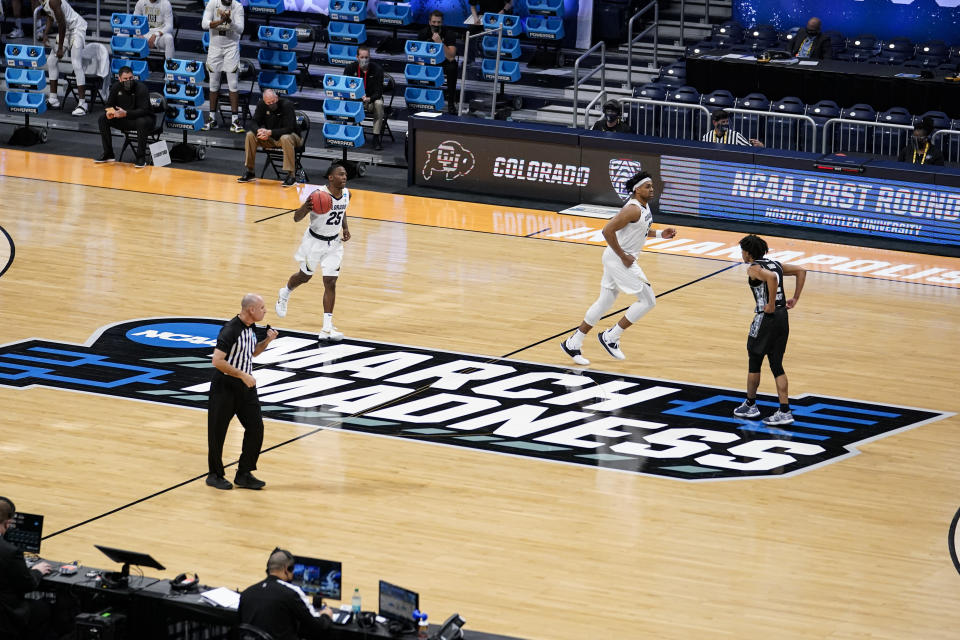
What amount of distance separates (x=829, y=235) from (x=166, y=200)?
9311 millimetres

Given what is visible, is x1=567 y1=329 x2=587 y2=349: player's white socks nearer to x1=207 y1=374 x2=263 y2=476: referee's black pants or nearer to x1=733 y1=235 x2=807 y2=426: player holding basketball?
x1=733 y1=235 x2=807 y2=426: player holding basketball

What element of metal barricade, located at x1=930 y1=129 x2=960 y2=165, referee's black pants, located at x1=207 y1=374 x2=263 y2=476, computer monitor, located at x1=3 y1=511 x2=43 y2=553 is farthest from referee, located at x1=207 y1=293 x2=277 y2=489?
metal barricade, located at x1=930 y1=129 x2=960 y2=165

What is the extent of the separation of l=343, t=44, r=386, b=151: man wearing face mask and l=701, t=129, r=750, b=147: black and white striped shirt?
5.41 m

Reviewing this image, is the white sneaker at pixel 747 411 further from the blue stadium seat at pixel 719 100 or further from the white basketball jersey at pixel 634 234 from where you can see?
the blue stadium seat at pixel 719 100

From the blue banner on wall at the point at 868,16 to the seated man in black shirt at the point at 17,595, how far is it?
21.1 m

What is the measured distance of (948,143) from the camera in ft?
74.3

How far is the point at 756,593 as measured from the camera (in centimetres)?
A: 1085

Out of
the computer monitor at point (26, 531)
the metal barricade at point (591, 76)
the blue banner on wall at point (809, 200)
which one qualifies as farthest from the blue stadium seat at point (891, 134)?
the computer monitor at point (26, 531)

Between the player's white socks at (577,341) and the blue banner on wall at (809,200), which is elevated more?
the blue banner on wall at (809,200)

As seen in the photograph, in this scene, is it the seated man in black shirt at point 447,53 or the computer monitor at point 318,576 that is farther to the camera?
the seated man in black shirt at point 447,53

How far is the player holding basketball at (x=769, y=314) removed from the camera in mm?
13812

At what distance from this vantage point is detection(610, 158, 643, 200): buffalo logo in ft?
73.4

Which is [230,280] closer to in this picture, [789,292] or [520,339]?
[520,339]

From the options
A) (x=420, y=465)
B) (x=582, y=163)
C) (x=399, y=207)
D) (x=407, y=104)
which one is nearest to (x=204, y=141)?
(x=407, y=104)
